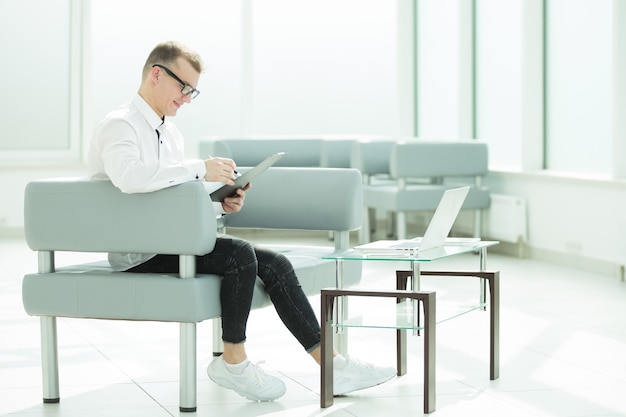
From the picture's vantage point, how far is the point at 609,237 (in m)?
7.09

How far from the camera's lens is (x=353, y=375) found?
3.78 metres

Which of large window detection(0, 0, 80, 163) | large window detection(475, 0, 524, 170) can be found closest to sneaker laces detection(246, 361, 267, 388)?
large window detection(475, 0, 524, 170)

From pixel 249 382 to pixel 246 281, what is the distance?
0.35 metres

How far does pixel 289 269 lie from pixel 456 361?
105 cm

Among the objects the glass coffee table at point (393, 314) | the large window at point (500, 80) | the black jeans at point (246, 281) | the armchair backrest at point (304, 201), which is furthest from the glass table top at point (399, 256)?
the large window at point (500, 80)

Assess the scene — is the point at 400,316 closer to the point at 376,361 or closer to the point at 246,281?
the point at 246,281

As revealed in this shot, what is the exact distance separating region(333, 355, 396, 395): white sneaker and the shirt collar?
3.42 ft

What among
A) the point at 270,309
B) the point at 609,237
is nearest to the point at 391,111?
the point at 609,237

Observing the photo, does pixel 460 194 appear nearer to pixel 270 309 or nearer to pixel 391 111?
pixel 270 309

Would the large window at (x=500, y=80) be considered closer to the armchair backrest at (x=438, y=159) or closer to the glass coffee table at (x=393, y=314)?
the armchair backrest at (x=438, y=159)

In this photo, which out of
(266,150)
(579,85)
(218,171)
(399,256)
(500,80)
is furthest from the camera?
(266,150)

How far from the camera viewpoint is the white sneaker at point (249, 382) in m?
3.68

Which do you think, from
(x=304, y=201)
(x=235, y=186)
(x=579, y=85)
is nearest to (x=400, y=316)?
(x=235, y=186)

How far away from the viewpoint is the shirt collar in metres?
3.75
